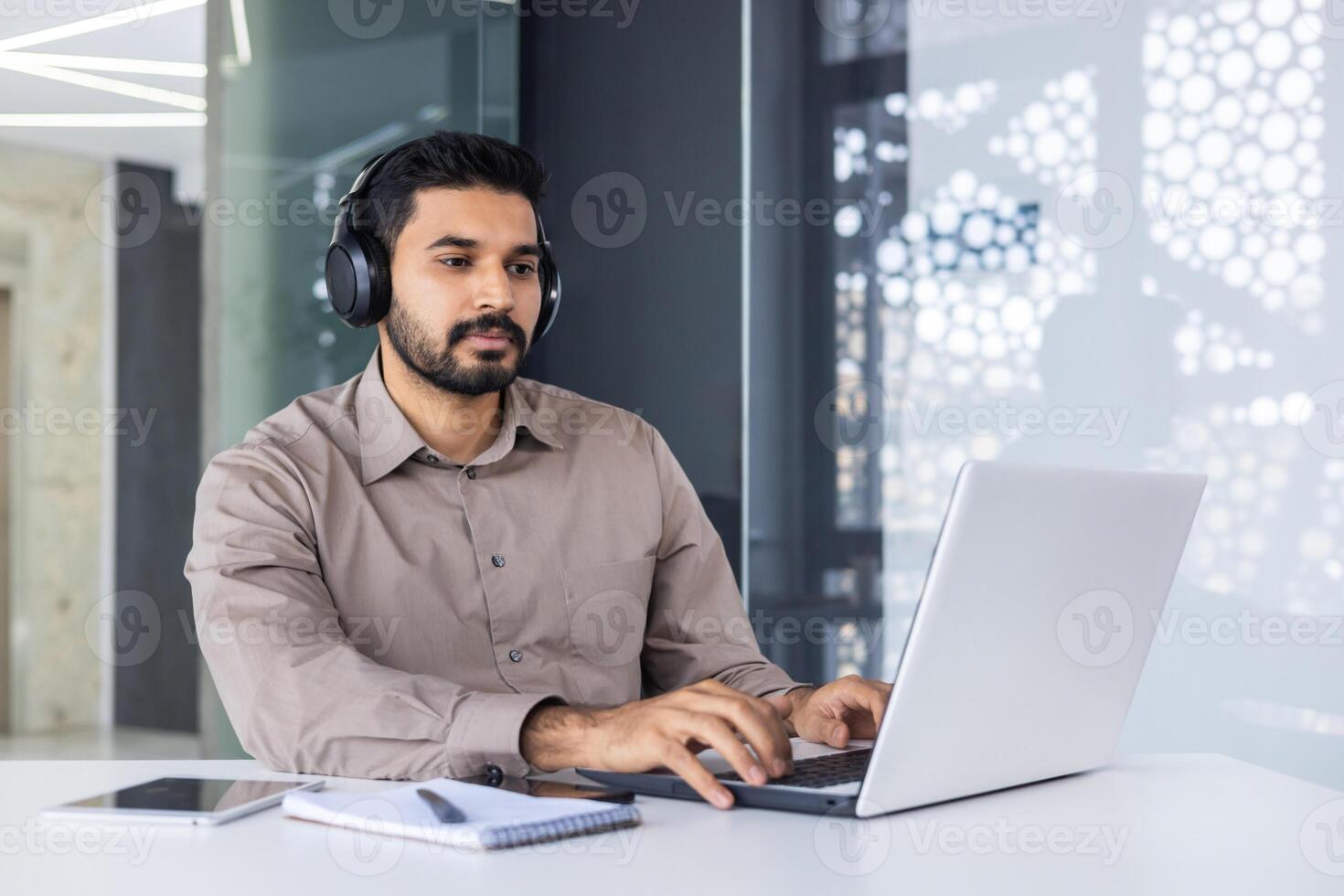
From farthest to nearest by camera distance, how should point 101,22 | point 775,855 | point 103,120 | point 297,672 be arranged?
point 103,120
point 101,22
point 297,672
point 775,855

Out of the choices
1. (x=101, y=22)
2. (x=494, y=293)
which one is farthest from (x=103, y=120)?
(x=494, y=293)

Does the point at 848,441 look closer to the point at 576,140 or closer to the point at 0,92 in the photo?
the point at 576,140

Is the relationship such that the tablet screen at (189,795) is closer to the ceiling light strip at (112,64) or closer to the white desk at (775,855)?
the white desk at (775,855)

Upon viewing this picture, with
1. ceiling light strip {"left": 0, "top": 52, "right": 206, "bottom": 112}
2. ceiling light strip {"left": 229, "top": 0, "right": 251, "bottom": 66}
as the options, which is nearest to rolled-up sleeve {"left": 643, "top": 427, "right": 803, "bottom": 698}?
ceiling light strip {"left": 229, "top": 0, "right": 251, "bottom": 66}

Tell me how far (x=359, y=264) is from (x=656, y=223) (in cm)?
171

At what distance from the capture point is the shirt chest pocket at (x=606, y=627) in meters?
1.77

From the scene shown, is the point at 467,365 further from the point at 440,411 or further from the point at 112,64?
the point at 112,64

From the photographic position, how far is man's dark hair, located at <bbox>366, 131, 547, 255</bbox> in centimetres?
185

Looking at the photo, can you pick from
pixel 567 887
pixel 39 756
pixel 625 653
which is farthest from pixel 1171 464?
pixel 39 756

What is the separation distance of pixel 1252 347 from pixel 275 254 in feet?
6.80

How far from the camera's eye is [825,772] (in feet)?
3.89

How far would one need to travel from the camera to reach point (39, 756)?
17.4ft

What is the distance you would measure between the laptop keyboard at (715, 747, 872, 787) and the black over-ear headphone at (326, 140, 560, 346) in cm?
92

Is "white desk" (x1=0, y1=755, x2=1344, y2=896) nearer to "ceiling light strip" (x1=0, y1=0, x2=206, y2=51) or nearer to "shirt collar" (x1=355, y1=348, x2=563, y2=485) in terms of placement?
"shirt collar" (x1=355, y1=348, x2=563, y2=485)
